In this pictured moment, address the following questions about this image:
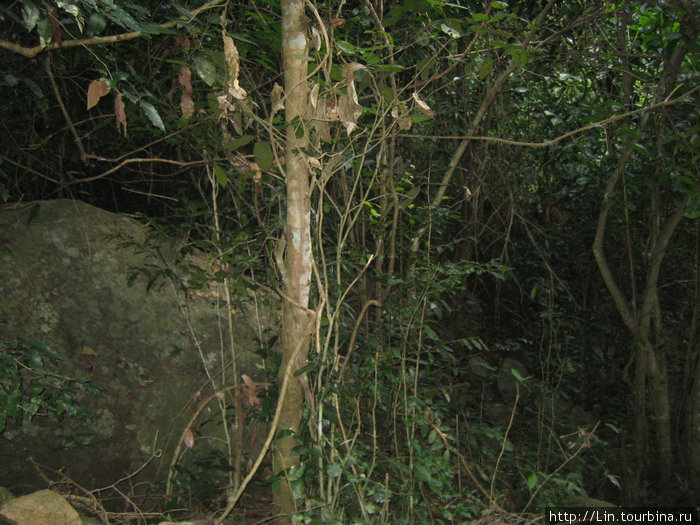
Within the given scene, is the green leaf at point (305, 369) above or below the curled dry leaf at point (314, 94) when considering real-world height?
below

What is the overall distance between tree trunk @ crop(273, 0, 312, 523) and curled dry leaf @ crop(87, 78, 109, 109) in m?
0.62

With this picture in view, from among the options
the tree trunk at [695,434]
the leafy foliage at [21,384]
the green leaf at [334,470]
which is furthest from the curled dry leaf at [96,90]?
the tree trunk at [695,434]

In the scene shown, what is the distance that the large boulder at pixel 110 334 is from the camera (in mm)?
2596

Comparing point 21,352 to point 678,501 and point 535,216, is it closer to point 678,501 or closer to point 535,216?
point 678,501

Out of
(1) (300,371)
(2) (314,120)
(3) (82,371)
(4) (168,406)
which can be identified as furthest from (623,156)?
(3) (82,371)

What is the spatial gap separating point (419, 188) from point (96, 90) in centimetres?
148

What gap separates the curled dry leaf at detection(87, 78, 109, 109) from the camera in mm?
1781

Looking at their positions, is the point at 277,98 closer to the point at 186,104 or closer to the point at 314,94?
the point at 314,94

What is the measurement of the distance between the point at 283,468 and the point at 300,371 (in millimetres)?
378

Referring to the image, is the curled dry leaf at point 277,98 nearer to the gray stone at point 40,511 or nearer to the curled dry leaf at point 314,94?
the curled dry leaf at point 314,94

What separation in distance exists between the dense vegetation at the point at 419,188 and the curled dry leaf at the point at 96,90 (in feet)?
0.07

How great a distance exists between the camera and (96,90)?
1.80 m

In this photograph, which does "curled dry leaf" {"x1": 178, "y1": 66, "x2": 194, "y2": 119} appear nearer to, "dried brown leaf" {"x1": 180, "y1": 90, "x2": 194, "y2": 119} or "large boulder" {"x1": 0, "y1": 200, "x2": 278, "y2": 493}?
"dried brown leaf" {"x1": 180, "y1": 90, "x2": 194, "y2": 119}

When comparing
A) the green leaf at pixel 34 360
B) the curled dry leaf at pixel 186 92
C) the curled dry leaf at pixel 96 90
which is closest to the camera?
the curled dry leaf at pixel 96 90
